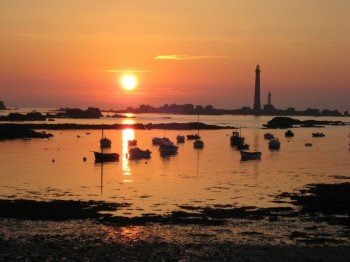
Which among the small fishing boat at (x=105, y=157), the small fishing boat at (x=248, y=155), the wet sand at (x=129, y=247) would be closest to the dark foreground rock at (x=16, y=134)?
the small fishing boat at (x=105, y=157)

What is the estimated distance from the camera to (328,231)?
27953mm

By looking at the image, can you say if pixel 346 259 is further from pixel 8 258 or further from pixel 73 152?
pixel 73 152

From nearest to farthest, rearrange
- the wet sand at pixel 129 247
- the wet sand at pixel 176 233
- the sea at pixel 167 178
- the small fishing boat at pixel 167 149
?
the wet sand at pixel 129 247
the wet sand at pixel 176 233
the sea at pixel 167 178
the small fishing boat at pixel 167 149

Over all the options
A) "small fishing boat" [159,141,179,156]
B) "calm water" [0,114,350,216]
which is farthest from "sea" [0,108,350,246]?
"small fishing boat" [159,141,179,156]

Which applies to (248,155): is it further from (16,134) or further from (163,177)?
(16,134)

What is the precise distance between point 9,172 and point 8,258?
3705 cm

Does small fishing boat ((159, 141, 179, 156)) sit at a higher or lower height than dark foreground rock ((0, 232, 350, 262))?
lower

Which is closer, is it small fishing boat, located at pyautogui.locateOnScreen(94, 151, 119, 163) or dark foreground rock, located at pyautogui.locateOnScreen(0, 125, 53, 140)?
small fishing boat, located at pyautogui.locateOnScreen(94, 151, 119, 163)

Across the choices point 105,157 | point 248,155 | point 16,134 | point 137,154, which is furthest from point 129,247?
point 16,134

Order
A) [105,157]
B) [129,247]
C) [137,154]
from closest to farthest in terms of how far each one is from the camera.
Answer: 1. [129,247]
2. [105,157]
3. [137,154]

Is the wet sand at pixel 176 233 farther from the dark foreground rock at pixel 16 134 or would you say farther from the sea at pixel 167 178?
the dark foreground rock at pixel 16 134

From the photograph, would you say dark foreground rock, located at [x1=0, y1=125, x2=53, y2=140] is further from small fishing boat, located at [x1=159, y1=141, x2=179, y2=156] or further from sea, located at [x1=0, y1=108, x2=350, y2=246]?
small fishing boat, located at [x1=159, y1=141, x2=179, y2=156]

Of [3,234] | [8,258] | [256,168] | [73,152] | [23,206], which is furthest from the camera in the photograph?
[73,152]

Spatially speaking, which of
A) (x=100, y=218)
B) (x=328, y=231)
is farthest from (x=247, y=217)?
(x=100, y=218)
